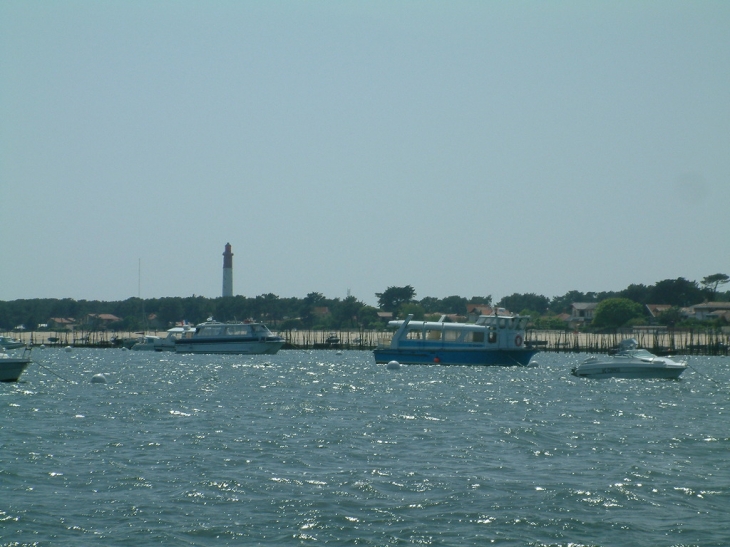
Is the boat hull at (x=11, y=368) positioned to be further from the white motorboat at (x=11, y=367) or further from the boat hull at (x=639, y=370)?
the boat hull at (x=639, y=370)

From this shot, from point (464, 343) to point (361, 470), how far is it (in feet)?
150

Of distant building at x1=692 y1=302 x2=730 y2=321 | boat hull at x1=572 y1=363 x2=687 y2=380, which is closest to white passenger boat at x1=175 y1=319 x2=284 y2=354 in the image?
boat hull at x1=572 y1=363 x2=687 y2=380

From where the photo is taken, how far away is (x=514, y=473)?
20.1m

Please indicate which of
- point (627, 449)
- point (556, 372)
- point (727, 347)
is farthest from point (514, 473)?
point (727, 347)

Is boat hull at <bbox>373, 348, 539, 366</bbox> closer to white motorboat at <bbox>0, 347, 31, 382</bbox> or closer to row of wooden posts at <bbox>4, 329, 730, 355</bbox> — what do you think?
row of wooden posts at <bbox>4, 329, 730, 355</bbox>

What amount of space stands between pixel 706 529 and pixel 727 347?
276ft

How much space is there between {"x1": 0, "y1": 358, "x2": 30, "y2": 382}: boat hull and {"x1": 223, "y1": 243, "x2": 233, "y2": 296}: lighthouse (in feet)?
340

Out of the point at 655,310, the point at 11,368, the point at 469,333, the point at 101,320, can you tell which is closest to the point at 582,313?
the point at 655,310

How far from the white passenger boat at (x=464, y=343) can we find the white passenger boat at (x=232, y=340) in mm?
24403

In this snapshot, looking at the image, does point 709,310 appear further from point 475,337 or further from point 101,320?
point 101,320

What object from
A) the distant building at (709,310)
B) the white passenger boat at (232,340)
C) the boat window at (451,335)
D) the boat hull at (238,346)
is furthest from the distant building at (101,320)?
the boat window at (451,335)

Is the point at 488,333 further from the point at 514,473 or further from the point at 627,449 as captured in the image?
the point at 514,473

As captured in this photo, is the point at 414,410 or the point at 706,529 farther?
the point at 414,410

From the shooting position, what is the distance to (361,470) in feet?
66.1
